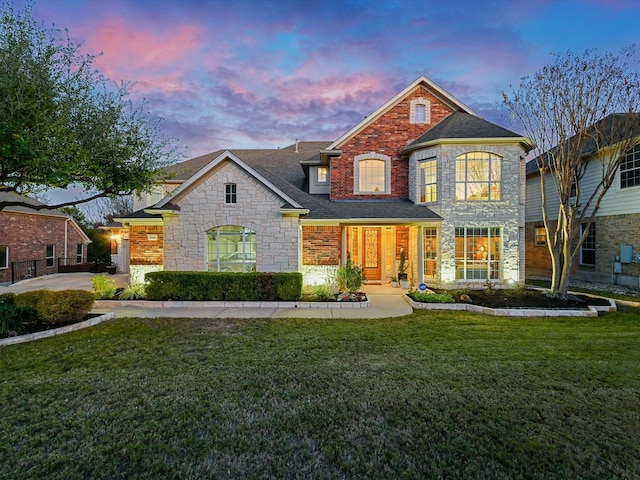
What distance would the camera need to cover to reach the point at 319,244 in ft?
Answer: 39.1

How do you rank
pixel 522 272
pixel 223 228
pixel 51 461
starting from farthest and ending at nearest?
pixel 522 272
pixel 223 228
pixel 51 461

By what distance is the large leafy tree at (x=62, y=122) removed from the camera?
5.92 m

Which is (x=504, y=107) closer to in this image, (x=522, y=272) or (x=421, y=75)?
(x=421, y=75)

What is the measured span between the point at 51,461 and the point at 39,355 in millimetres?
3890

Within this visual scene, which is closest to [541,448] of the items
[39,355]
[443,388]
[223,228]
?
[443,388]

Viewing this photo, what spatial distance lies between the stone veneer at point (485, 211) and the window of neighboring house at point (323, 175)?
509 centimetres

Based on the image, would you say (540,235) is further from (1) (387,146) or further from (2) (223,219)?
(2) (223,219)

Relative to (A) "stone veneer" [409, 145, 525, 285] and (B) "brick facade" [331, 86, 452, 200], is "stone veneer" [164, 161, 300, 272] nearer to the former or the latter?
(B) "brick facade" [331, 86, 452, 200]

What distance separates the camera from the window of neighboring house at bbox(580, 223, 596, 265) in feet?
49.0

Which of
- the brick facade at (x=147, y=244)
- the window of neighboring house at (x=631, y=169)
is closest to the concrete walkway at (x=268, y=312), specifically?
the brick facade at (x=147, y=244)

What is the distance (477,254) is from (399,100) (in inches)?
308

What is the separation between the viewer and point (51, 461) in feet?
9.02

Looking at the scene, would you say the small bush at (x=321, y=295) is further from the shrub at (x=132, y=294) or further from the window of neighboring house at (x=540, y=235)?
the window of neighboring house at (x=540, y=235)

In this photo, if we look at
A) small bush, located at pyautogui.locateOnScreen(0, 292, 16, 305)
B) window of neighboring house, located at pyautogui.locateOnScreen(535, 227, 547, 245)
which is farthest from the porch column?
small bush, located at pyautogui.locateOnScreen(0, 292, 16, 305)
